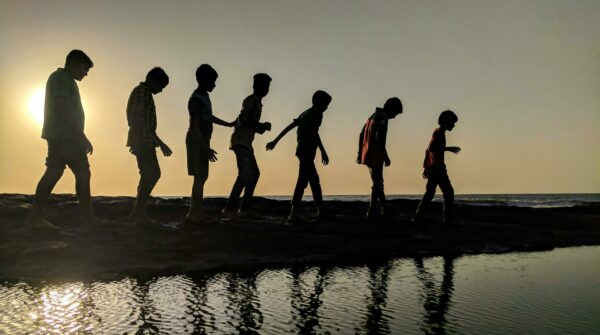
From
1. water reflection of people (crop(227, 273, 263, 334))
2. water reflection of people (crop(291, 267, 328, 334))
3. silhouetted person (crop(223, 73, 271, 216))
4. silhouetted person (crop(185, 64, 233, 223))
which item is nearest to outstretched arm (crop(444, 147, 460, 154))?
silhouetted person (crop(223, 73, 271, 216))

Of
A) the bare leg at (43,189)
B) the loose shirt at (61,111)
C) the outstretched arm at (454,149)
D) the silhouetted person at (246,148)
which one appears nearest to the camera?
the bare leg at (43,189)

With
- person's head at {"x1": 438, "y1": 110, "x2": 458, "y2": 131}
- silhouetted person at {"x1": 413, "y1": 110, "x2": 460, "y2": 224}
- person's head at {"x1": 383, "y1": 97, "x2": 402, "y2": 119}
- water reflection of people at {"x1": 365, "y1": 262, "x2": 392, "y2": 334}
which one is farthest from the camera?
person's head at {"x1": 383, "y1": 97, "x2": 402, "y2": 119}

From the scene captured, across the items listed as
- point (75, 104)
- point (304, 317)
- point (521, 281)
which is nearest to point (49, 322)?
point (304, 317)

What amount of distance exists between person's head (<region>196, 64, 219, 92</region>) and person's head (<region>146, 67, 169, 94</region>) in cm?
45

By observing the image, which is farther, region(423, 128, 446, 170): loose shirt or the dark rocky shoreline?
region(423, 128, 446, 170): loose shirt

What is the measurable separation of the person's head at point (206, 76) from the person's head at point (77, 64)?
4.64ft

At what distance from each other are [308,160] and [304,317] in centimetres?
513

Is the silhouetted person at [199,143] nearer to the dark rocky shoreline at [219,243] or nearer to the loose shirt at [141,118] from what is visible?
the dark rocky shoreline at [219,243]

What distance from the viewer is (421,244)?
697 centimetres

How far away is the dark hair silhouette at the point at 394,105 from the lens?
883 centimetres

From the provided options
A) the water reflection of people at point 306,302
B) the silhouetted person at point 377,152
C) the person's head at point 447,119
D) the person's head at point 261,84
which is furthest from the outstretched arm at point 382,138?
the water reflection of people at point 306,302

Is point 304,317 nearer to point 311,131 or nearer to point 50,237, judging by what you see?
point 50,237

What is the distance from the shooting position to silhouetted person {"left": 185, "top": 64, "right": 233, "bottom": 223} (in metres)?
7.10

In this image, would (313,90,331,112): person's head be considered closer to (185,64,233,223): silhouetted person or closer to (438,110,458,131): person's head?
(185,64,233,223): silhouetted person
